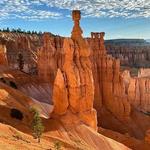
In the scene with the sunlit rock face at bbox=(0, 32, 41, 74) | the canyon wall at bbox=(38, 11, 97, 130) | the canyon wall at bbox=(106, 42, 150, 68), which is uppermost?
the canyon wall at bbox=(38, 11, 97, 130)

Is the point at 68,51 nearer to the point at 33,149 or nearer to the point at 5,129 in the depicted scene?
the point at 5,129

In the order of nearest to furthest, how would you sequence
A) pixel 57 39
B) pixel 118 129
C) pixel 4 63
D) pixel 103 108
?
pixel 118 129
pixel 103 108
pixel 4 63
pixel 57 39

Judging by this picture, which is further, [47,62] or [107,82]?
[47,62]

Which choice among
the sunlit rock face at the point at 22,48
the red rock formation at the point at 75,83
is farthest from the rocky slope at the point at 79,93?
the sunlit rock face at the point at 22,48

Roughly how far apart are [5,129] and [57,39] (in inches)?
2534

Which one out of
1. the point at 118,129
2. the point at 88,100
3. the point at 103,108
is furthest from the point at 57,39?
the point at 88,100

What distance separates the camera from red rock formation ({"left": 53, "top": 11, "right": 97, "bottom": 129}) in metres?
43.2

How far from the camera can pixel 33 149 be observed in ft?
96.6

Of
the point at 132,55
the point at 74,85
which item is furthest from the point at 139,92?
the point at 132,55

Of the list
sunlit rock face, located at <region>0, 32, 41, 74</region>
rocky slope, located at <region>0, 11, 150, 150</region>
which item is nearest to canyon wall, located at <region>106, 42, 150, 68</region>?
sunlit rock face, located at <region>0, 32, 41, 74</region>

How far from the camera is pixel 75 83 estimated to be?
143ft

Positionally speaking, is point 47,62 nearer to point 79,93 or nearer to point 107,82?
point 107,82

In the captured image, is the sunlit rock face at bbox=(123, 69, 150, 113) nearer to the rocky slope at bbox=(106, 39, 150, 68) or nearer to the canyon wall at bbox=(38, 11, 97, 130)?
the canyon wall at bbox=(38, 11, 97, 130)

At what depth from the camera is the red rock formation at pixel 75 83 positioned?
1699 inches
